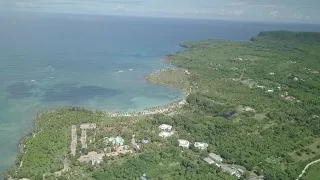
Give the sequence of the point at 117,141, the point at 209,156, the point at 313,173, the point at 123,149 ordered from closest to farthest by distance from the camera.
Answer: the point at 313,173 < the point at 209,156 < the point at 123,149 < the point at 117,141

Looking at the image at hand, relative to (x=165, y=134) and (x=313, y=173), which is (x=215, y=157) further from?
(x=313, y=173)

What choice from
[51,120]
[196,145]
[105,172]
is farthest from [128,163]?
[51,120]

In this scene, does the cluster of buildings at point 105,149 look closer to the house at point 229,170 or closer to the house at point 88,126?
the house at point 88,126

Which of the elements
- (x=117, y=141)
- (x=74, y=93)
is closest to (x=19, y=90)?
(x=74, y=93)

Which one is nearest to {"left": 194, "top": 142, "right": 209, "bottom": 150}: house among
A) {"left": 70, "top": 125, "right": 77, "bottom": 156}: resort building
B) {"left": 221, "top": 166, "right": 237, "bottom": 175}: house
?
{"left": 221, "top": 166, "right": 237, "bottom": 175}: house

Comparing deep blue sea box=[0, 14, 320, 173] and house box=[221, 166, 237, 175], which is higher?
house box=[221, 166, 237, 175]

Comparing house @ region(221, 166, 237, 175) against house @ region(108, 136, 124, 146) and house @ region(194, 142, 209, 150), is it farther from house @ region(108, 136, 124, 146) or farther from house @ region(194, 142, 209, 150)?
house @ region(108, 136, 124, 146)

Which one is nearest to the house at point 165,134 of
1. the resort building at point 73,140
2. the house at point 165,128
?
the house at point 165,128

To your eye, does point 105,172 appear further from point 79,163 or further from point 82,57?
point 82,57
